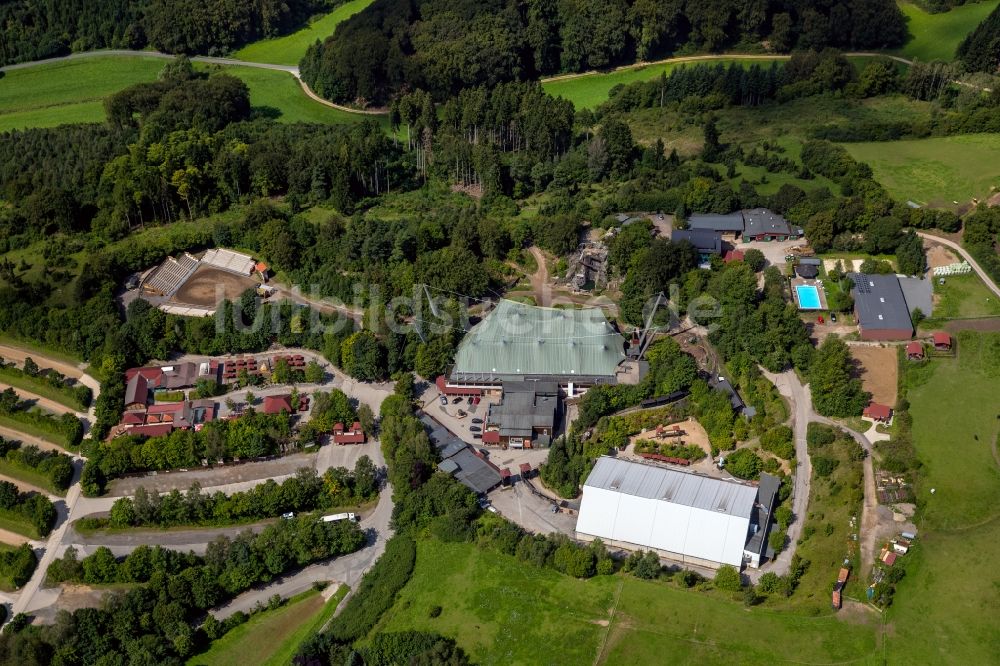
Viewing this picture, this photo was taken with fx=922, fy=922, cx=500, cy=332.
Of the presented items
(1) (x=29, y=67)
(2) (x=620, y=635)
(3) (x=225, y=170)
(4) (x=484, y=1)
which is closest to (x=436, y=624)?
(2) (x=620, y=635)

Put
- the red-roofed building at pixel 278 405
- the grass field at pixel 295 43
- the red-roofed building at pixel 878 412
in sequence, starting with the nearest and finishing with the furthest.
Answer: the red-roofed building at pixel 878 412 < the red-roofed building at pixel 278 405 < the grass field at pixel 295 43

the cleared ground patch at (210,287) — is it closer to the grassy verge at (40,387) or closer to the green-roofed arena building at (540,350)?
the grassy verge at (40,387)

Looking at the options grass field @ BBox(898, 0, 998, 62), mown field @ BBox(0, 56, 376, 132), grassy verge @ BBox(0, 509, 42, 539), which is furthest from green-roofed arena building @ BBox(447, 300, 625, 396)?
grass field @ BBox(898, 0, 998, 62)

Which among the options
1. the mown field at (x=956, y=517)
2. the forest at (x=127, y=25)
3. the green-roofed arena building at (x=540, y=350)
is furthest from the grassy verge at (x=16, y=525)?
the forest at (x=127, y=25)

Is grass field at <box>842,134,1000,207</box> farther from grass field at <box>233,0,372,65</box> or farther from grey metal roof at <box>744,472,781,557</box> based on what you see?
grass field at <box>233,0,372,65</box>

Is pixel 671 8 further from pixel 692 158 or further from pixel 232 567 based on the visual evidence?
pixel 232 567
